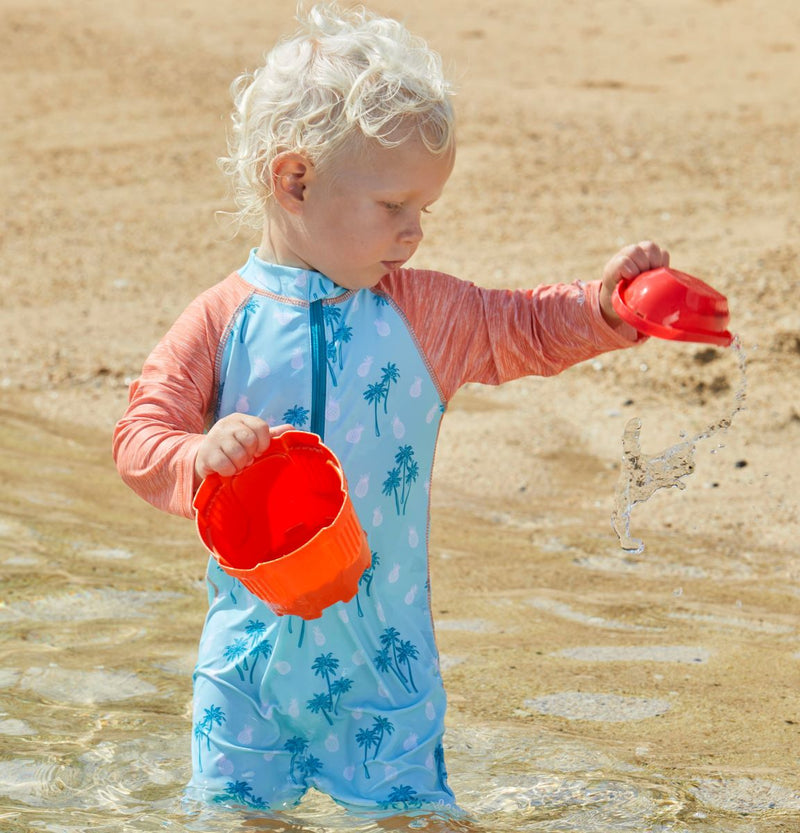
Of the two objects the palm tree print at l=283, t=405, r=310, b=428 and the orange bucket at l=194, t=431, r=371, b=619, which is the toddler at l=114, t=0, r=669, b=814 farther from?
the orange bucket at l=194, t=431, r=371, b=619

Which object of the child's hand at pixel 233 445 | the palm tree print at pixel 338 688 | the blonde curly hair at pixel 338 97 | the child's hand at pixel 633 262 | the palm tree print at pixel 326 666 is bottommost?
the palm tree print at pixel 338 688

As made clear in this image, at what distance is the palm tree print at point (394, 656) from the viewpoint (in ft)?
8.02

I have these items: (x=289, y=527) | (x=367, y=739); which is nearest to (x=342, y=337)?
(x=289, y=527)

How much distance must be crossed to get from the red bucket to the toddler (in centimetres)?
10

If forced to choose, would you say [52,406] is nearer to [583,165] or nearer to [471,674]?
A: [471,674]

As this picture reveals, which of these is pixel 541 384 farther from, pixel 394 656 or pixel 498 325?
pixel 394 656

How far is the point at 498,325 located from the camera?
2.54 meters

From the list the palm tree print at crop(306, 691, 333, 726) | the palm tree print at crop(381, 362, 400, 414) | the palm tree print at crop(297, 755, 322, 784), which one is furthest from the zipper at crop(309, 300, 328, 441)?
the palm tree print at crop(297, 755, 322, 784)

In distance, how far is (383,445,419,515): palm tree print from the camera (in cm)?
245

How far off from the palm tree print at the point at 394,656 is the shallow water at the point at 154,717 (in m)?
0.24

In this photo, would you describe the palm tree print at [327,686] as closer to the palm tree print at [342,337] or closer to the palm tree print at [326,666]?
the palm tree print at [326,666]

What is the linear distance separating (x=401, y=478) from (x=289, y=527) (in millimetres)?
231

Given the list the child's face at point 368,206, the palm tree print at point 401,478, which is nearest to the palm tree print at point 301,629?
the palm tree print at point 401,478


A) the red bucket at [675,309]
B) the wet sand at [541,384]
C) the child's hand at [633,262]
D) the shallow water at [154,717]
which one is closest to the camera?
the red bucket at [675,309]
